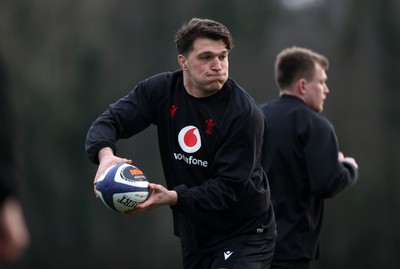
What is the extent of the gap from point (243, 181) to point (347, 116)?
14.9 m

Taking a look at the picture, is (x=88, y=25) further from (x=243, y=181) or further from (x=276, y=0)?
(x=243, y=181)

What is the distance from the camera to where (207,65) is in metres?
4.85

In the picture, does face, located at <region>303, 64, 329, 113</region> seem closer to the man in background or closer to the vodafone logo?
the man in background

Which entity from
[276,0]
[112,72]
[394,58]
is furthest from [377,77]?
[112,72]

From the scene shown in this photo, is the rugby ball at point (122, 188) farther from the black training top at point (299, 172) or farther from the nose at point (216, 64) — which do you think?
the black training top at point (299, 172)

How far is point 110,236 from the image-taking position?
20.3m

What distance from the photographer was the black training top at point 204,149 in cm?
475

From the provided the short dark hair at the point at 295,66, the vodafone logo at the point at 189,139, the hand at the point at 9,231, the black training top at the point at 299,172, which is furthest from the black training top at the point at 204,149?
the hand at the point at 9,231

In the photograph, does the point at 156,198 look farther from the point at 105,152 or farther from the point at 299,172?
the point at 299,172

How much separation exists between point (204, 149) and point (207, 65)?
1.68 feet

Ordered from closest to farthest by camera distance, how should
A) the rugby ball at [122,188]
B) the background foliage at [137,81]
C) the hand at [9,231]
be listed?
the hand at [9,231]
the rugby ball at [122,188]
the background foliage at [137,81]

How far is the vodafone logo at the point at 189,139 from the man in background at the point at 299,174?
1350 mm

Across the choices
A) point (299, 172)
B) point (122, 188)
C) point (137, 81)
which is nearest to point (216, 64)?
point (122, 188)

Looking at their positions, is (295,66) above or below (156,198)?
above
